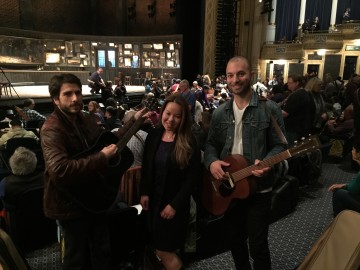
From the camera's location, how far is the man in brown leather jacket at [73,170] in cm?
147

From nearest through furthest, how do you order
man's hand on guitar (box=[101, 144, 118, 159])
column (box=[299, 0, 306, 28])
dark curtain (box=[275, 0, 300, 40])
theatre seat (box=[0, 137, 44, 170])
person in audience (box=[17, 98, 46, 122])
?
man's hand on guitar (box=[101, 144, 118, 159])
theatre seat (box=[0, 137, 44, 170])
person in audience (box=[17, 98, 46, 122])
column (box=[299, 0, 306, 28])
dark curtain (box=[275, 0, 300, 40])

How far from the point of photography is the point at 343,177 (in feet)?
15.7

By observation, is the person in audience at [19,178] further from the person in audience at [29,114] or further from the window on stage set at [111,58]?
the window on stage set at [111,58]

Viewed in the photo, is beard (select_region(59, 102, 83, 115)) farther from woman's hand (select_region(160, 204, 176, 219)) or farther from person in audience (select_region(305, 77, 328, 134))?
person in audience (select_region(305, 77, 328, 134))

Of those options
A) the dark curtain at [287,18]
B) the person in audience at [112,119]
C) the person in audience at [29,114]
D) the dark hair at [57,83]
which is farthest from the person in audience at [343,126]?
the dark curtain at [287,18]

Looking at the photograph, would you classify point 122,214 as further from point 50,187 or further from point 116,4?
point 116,4

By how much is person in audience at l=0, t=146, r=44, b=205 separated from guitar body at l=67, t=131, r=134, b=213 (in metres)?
1.05

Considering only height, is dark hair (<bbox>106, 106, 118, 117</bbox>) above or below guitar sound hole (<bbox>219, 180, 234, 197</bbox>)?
above

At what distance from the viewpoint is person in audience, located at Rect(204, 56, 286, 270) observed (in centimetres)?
176

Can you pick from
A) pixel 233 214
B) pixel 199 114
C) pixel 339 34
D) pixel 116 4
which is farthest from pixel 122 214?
pixel 116 4

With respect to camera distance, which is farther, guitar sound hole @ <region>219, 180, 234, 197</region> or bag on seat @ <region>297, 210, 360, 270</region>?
guitar sound hole @ <region>219, 180, 234, 197</region>

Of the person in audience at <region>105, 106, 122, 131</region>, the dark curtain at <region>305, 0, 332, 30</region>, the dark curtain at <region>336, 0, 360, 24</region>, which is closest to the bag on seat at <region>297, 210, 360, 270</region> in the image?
the person in audience at <region>105, 106, 122, 131</region>

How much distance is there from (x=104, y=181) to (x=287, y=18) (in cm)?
2241

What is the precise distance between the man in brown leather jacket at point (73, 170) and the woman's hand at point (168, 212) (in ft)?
1.22
